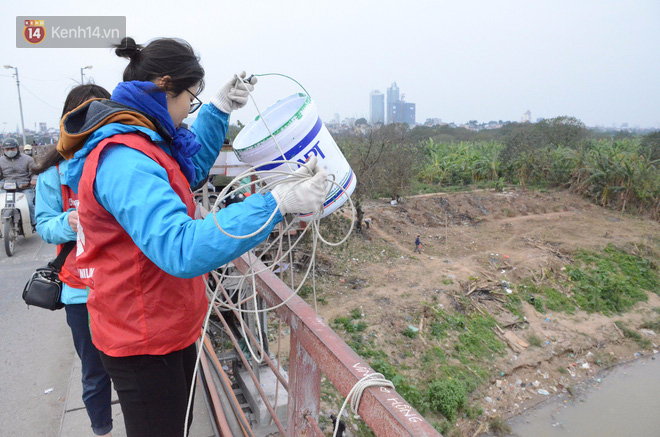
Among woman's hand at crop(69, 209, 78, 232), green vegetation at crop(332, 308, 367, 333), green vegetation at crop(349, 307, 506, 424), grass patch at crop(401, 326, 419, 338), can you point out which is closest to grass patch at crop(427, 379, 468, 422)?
green vegetation at crop(349, 307, 506, 424)

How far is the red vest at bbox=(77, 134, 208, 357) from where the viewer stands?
3.51ft

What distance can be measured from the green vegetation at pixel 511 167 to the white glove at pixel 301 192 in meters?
7.28

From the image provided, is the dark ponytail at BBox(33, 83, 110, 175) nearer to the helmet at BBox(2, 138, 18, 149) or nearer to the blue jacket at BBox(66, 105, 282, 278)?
the blue jacket at BBox(66, 105, 282, 278)

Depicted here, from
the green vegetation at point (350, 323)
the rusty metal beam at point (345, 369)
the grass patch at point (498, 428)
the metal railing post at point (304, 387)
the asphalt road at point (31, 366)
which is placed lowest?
the grass patch at point (498, 428)

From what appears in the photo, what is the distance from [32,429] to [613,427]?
5.16 meters

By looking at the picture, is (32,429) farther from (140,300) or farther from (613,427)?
(613,427)

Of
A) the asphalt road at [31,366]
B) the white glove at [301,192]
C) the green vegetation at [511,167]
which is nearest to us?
the white glove at [301,192]

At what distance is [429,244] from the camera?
26.9ft

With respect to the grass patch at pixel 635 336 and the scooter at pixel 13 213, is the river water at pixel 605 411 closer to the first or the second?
the grass patch at pixel 635 336

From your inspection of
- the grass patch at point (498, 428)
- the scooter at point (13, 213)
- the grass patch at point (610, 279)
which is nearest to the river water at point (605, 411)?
the grass patch at point (498, 428)

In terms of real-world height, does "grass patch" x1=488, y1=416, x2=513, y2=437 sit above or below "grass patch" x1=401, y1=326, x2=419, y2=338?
below

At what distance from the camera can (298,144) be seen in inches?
73.5

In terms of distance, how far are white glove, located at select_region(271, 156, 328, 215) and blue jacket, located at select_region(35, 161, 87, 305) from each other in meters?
1.09

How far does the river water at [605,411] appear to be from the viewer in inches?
171
